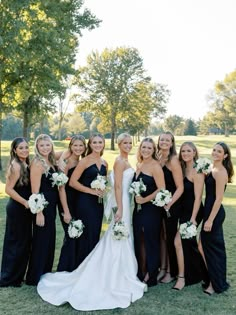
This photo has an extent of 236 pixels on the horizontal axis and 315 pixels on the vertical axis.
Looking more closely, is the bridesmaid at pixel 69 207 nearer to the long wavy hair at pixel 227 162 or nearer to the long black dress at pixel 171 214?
the long black dress at pixel 171 214

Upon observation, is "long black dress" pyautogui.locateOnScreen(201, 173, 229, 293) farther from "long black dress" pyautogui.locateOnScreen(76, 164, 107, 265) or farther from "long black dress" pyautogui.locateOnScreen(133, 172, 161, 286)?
"long black dress" pyautogui.locateOnScreen(76, 164, 107, 265)

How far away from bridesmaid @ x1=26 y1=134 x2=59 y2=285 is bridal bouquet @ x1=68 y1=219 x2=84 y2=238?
0.32 meters

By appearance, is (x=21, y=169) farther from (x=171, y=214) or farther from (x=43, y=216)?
(x=171, y=214)

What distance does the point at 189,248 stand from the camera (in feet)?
20.8

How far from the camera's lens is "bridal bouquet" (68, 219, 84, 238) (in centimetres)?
620

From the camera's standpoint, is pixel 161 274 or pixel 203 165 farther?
pixel 161 274

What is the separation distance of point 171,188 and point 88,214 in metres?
1.49

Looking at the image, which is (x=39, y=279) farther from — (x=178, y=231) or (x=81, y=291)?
(x=178, y=231)

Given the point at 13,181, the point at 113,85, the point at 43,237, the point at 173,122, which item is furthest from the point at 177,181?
the point at 173,122

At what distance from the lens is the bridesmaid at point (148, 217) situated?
621cm

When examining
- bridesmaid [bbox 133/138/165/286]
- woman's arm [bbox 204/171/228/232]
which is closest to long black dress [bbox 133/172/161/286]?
bridesmaid [bbox 133/138/165/286]

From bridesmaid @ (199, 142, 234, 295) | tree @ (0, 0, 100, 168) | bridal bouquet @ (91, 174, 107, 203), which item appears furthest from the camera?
tree @ (0, 0, 100, 168)

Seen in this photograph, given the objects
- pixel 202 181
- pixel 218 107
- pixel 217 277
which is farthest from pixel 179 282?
pixel 218 107

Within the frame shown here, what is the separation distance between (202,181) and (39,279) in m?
3.14
